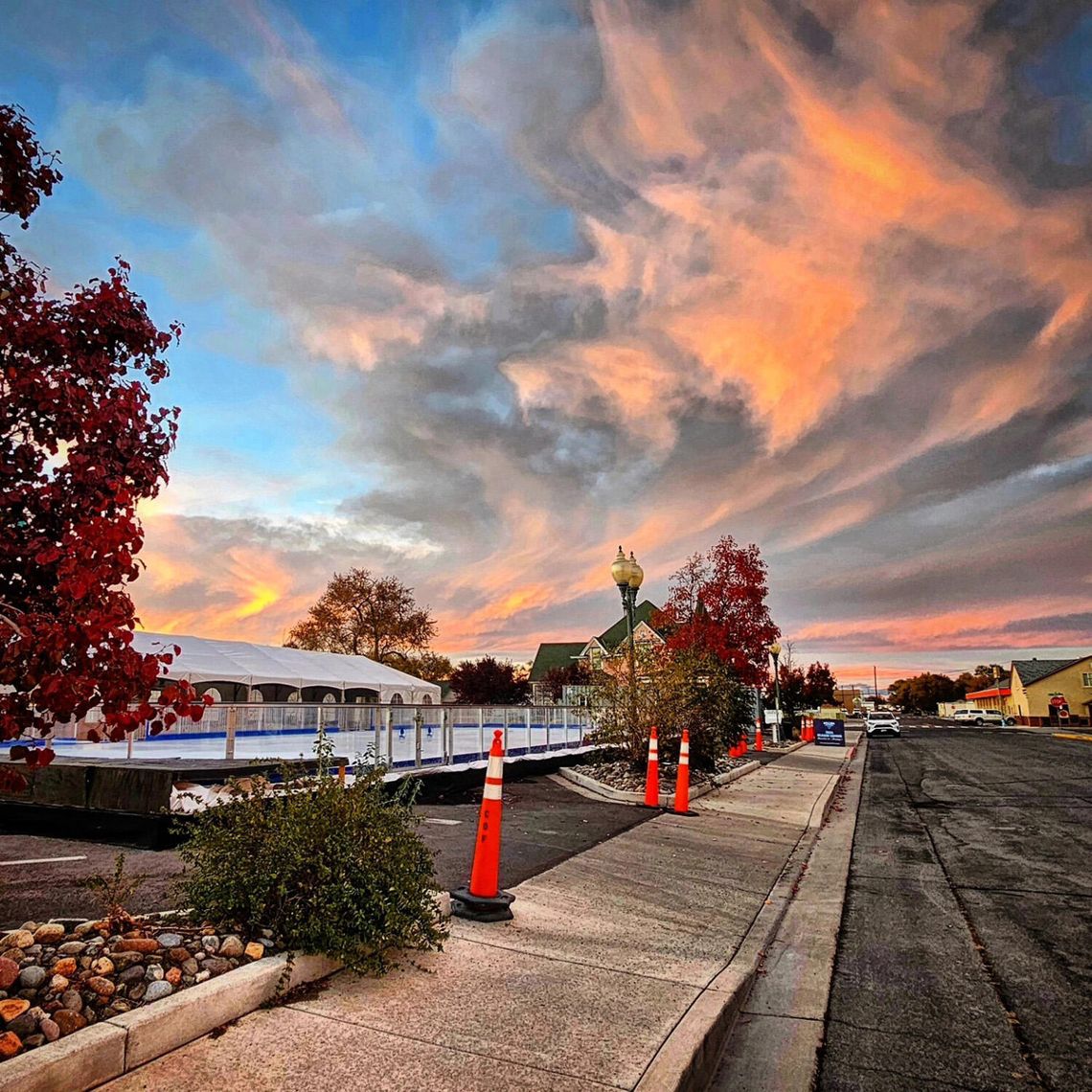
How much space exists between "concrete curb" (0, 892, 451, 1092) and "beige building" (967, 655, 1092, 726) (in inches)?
3228

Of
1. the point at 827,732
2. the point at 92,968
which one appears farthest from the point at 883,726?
the point at 92,968

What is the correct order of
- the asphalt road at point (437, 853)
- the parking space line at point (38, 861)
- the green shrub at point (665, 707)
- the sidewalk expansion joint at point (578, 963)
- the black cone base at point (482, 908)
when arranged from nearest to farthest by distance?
the sidewalk expansion joint at point (578, 963)
the asphalt road at point (437, 853)
the black cone base at point (482, 908)
the parking space line at point (38, 861)
the green shrub at point (665, 707)

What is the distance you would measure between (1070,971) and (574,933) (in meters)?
3.20

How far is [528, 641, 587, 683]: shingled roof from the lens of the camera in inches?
3194

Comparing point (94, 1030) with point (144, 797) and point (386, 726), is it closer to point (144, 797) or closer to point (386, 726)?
point (144, 797)

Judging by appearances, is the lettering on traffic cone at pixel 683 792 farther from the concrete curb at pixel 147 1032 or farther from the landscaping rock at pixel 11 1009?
the landscaping rock at pixel 11 1009

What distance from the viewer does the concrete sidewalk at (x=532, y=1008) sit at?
3090 mm

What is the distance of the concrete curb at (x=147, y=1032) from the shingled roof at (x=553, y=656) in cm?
7630

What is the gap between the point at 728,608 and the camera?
1282 inches

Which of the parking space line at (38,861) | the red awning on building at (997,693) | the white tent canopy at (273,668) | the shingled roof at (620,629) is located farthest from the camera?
the red awning on building at (997,693)

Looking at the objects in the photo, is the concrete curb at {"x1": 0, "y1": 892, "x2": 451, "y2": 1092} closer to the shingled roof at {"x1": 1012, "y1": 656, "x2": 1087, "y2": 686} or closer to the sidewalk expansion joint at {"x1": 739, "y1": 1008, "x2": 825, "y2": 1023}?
the sidewalk expansion joint at {"x1": 739, "y1": 1008, "x2": 825, "y2": 1023}

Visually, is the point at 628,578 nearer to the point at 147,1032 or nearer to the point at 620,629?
the point at 147,1032

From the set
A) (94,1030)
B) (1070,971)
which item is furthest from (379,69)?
(1070,971)

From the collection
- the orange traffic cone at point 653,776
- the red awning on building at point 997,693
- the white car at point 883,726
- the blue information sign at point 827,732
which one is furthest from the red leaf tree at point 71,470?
the red awning on building at point 997,693
